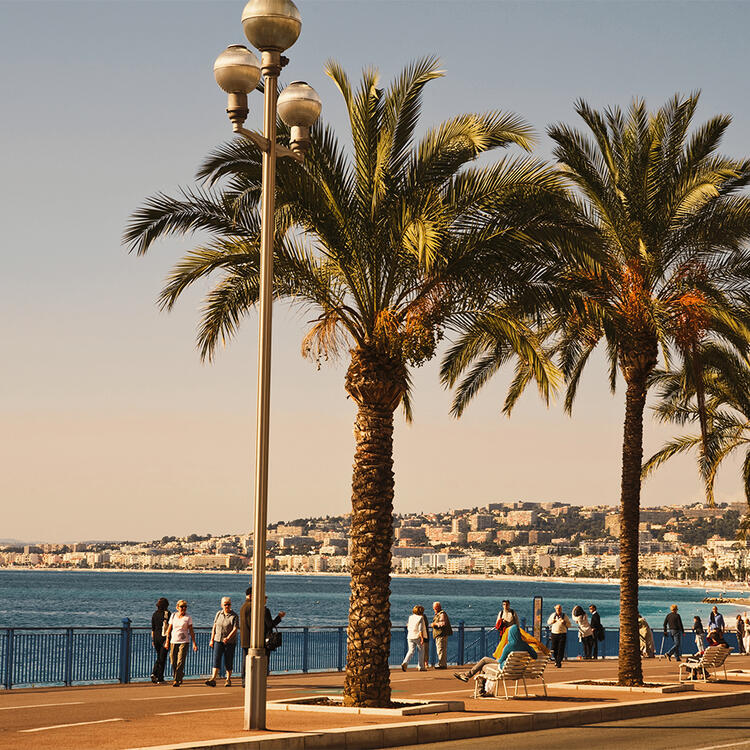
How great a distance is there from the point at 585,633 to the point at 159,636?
15007 mm

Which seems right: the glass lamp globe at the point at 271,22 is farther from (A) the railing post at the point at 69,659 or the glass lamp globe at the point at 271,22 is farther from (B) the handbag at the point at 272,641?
(A) the railing post at the point at 69,659

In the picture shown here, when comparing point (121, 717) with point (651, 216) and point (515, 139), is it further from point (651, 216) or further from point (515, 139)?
point (651, 216)

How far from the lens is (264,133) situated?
1505 cm

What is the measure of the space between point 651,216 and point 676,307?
1713 millimetres

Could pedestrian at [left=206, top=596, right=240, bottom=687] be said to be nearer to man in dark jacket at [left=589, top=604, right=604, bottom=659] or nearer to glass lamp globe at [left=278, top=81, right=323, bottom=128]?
glass lamp globe at [left=278, top=81, right=323, bottom=128]

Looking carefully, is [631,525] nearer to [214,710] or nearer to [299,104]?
[214,710]

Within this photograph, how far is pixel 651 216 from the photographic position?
2152 cm

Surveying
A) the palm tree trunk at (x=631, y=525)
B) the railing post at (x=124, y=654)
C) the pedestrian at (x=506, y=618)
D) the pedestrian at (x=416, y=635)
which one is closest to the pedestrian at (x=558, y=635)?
the pedestrian at (x=506, y=618)

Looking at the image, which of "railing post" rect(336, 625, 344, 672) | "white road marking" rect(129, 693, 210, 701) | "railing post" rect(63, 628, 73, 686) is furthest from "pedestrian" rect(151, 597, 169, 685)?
"railing post" rect(336, 625, 344, 672)

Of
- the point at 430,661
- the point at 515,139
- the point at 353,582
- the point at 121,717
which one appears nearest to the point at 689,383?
the point at 430,661

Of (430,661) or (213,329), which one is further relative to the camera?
(430,661)

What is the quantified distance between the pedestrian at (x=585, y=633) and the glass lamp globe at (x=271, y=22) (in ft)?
74.1

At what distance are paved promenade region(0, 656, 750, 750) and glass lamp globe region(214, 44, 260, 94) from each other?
764 centimetres

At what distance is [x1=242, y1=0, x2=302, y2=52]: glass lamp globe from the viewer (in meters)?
14.6
